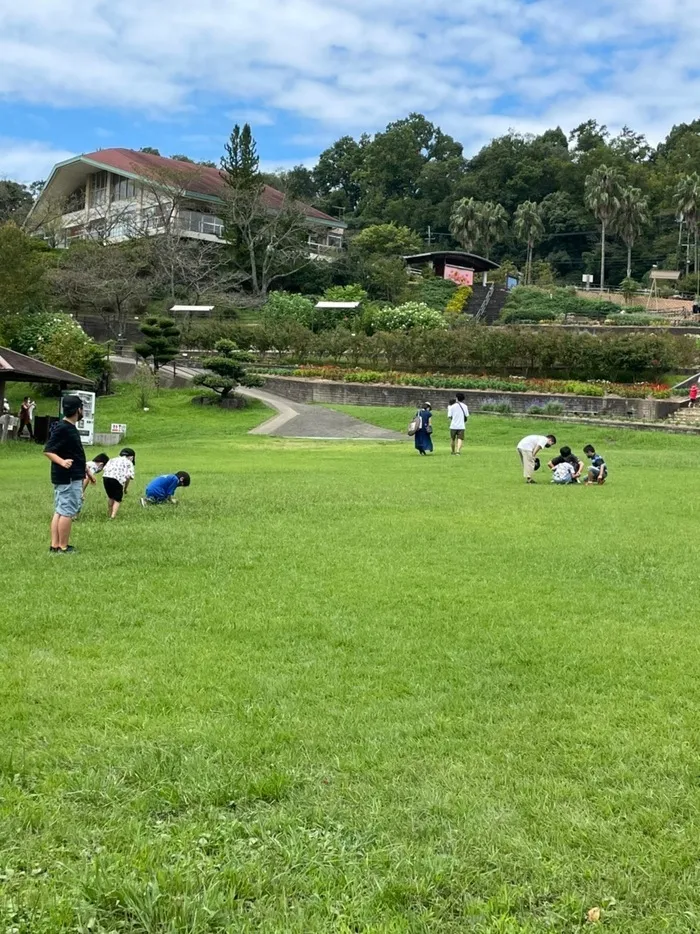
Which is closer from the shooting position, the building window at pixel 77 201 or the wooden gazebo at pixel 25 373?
the wooden gazebo at pixel 25 373

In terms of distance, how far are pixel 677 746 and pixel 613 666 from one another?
1.04 metres

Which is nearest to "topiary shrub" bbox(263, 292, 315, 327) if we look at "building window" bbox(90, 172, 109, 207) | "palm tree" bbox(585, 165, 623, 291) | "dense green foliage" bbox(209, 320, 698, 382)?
"dense green foliage" bbox(209, 320, 698, 382)

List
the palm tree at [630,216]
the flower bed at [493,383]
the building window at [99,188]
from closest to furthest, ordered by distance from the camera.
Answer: the flower bed at [493,383] < the building window at [99,188] < the palm tree at [630,216]

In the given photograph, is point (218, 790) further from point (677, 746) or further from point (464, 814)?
point (677, 746)

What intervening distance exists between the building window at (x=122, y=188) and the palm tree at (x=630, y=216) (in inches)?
1611

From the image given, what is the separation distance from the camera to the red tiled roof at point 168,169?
48906mm

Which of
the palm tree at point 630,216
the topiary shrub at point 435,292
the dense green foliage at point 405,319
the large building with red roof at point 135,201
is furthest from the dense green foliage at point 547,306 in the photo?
the palm tree at point 630,216

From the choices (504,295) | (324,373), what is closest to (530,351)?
(324,373)

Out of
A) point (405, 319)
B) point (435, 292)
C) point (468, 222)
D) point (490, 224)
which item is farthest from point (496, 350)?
point (490, 224)

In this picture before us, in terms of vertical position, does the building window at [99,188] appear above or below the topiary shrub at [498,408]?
above

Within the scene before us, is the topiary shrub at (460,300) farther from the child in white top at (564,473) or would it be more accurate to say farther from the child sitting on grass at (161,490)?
the child sitting on grass at (161,490)

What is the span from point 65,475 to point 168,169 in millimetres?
44617

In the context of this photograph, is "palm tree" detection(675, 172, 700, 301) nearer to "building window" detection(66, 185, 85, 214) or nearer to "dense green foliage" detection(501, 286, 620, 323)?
"dense green foliage" detection(501, 286, 620, 323)

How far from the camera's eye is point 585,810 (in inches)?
116
